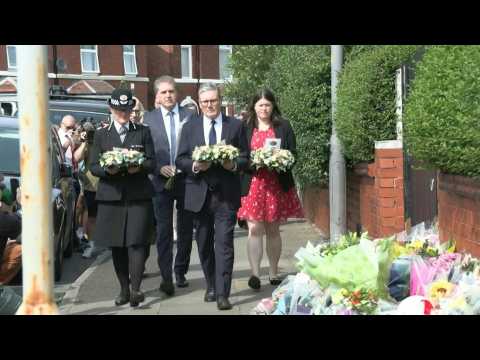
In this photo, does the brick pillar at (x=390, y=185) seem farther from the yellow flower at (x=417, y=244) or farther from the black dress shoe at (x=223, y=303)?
the yellow flower at (x=417, y=244)

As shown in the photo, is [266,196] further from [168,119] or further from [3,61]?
[3,61]

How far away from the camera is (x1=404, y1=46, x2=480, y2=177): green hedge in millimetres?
5289

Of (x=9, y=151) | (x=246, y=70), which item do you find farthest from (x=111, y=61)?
(x=9, y=151)

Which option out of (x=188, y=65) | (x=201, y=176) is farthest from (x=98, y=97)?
(x=188, y=65)

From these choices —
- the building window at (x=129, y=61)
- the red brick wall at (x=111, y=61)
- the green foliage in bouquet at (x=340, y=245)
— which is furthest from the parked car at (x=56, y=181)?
the building window at (x=129, y=61)

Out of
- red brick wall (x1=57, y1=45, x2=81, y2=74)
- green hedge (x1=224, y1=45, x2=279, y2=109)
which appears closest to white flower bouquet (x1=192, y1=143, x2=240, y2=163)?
green hedge (x1=224, y1=45, x2=279, y2=109)

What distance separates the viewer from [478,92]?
516 centimetres

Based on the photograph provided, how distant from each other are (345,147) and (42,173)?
6.42 metres

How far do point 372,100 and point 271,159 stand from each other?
5.82 ft

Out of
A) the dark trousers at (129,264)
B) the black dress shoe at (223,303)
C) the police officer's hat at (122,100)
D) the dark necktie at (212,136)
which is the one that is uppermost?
the police officer's hat at (122,100)

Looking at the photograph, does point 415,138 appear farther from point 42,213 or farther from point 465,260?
point 42,213

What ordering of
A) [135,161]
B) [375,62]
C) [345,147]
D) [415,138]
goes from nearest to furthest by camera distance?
[415,138]
[135,161]
[375,62]
[345,147]

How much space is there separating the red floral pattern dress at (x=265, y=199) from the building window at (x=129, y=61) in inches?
1541

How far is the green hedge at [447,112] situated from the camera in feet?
17.4
